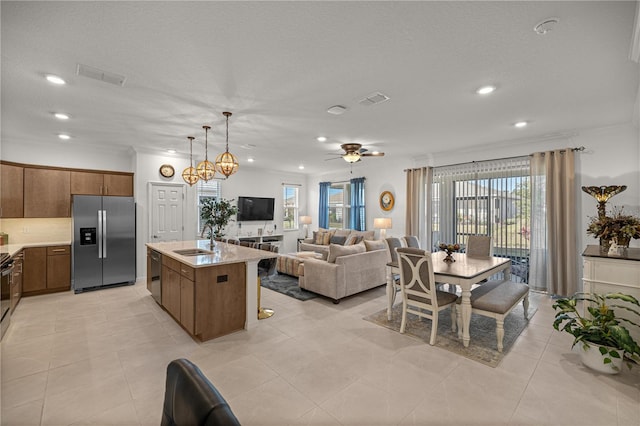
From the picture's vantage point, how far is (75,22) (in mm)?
2021

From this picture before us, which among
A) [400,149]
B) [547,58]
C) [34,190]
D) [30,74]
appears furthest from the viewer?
[400,149]

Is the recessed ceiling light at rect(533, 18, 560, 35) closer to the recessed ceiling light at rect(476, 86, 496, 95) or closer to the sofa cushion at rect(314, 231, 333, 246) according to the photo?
the recessed ceiling light at rect(476, 86, 496, 95)

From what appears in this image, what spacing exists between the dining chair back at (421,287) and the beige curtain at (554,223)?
8.48ft

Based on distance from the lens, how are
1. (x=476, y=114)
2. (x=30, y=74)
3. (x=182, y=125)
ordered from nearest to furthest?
1. (x=30, y=74)
2. (x=476, y=114)
3. (x=182, y=125)

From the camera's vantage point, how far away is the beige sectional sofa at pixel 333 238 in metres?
7.41

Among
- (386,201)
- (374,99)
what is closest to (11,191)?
(374,99)

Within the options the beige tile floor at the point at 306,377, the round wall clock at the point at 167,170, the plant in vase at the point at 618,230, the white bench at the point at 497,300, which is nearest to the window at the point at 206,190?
the round wall clock at the point at 167,170

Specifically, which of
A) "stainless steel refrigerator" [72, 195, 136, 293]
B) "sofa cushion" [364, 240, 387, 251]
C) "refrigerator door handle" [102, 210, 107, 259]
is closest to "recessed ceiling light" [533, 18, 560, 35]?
"sofa cushion" [364, 240, 387, 251]

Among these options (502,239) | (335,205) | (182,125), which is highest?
(182,125)

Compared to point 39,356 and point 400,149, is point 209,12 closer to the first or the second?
point 39,356

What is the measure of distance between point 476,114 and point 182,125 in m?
4.14

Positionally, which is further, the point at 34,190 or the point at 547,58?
the point at 34,190

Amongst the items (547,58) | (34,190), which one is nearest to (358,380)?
(547,58)

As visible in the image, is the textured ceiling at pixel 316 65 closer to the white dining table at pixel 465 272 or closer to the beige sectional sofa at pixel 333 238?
the white dining table at pixel 465 272
